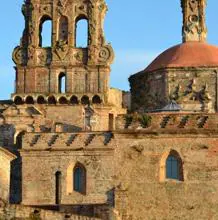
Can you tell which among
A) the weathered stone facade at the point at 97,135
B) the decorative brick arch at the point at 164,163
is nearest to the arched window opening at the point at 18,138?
the weathered stone facade at the point at 97,135

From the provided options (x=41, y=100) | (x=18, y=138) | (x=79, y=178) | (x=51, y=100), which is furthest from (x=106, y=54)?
(x=79, y=178)

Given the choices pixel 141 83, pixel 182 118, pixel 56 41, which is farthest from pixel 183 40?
pixel 182 118

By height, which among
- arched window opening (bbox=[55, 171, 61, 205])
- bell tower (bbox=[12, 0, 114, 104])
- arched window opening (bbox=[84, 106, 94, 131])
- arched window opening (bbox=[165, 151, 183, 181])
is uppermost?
bell tower (bbox=[12, 0, 114, 104])

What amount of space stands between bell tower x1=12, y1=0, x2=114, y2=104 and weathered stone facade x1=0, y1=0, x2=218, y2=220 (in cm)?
6

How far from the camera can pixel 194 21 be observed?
58969mm

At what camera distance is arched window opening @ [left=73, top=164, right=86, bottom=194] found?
151 feet

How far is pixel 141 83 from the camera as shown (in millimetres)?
57812

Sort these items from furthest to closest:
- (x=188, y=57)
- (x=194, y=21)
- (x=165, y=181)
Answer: (x=194, y=21), (x=188, y=57), (x=165, y=181)

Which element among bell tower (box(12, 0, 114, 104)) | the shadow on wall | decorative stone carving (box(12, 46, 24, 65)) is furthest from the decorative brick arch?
decorative stone carving (box(12, 46, 24, 65))

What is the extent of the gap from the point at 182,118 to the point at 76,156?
18.5 feet

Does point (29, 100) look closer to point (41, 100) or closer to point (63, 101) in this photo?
point (41, 100)

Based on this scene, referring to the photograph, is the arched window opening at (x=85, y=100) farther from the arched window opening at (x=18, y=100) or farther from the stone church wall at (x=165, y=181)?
the stone church wall at (x=165, y=181)

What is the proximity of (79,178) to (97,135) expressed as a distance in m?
2.31

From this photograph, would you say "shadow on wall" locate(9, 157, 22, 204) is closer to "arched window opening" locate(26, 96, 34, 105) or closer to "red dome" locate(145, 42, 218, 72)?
"arched window opening" locate(26, 96, 34, 105)
